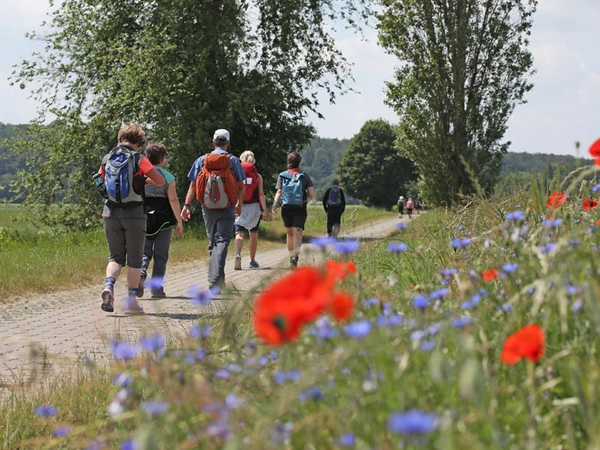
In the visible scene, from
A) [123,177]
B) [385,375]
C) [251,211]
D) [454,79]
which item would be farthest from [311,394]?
[454,79]

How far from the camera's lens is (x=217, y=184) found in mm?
9984

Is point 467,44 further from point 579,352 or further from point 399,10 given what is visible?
point 579,352

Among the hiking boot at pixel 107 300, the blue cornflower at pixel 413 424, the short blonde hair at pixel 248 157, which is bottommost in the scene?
the hiking boot at pixel 107 300

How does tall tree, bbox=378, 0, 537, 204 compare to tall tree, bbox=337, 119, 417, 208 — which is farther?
tall tree, bbox=337, 119, 417, 208

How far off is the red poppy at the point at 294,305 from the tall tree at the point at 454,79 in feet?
89.0

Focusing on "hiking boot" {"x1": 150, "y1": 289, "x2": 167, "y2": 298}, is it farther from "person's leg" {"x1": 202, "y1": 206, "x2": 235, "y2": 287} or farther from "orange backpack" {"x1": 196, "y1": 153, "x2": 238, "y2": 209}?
"orange backpack" {"x1": 196, "y1": 153, "x2": 238, "y2": 209}

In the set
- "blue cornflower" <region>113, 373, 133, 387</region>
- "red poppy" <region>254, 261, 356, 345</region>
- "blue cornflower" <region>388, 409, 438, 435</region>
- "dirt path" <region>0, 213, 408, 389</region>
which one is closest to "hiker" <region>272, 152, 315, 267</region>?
"dirt path" <region>0, 213, 408, 389</region>

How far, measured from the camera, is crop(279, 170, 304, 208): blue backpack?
43.5ft

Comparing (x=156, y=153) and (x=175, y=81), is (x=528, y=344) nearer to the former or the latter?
(x=156, y=153)

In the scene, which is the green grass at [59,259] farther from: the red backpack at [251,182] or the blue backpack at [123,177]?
the blue backpack at [123,177]

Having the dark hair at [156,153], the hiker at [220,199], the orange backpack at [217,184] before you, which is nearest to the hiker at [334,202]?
the hiker at [220,199]

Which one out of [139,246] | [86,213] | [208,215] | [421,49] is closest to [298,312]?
[139,246]

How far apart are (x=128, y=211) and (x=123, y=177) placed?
0.44 m

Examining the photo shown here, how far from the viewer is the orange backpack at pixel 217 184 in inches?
394
